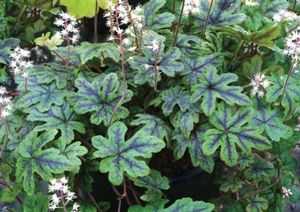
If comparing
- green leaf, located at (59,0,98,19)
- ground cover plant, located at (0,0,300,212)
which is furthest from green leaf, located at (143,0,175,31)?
green leaf, located at (59,0,98,19)

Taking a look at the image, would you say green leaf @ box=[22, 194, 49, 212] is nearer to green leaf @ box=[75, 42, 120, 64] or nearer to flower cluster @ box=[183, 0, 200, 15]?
green leaf @ box=[75, 42, 120, 64]

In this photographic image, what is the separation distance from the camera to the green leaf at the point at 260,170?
1986mm

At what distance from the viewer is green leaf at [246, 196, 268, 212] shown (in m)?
1.98

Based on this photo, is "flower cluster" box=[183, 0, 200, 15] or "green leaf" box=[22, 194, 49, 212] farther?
"flower cluster" box=[183, 0, 200, 15]

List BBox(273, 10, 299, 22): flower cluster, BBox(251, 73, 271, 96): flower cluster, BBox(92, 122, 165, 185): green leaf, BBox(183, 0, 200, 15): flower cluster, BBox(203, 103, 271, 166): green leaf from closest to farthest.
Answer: BBox(92, 122, 165, 185): green leaf
BBox(203, 103, 271, 166): green leaf
BBox(251, 73, 271, 96): flower cluster
BBox(183, 0, 200, 15): flower cluster
BBox(273, 10, 299, 22): flower cluster

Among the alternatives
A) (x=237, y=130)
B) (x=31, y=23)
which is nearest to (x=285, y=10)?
(x=237, y=130)

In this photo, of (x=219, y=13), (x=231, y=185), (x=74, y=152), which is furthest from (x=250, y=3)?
(x=74, y=152)

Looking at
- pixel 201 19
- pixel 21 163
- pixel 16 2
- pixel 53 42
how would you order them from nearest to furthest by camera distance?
pixel 21 163 < pixel 53 42 < pixel 201 19 < pixel 16 2

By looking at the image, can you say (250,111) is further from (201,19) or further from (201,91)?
(201,19)

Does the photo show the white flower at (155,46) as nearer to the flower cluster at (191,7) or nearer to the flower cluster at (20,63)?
the flower cluster at (191,7)

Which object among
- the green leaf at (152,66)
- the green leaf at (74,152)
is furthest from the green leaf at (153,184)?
the green leaf at (152,66)

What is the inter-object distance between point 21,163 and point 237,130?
2.36ft

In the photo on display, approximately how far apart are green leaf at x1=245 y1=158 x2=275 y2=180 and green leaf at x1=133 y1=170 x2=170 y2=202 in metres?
0.39

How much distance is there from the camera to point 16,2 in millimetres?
2412
